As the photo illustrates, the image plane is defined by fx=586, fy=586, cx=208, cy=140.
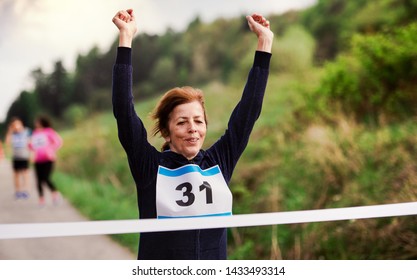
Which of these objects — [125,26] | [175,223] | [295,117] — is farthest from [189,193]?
[295,117]

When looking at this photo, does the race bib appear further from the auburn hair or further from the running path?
the running path

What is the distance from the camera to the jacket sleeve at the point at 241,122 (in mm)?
1391

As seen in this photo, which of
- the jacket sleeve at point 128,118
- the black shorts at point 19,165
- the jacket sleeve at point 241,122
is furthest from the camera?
the black shorts at point 19,165

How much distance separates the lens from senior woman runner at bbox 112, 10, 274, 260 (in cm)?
130

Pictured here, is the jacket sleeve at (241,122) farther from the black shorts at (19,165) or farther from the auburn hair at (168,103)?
the black shorts at (19,165)

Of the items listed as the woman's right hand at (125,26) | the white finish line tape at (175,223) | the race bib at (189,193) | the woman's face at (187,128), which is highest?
the woman's right hand at (125,26)

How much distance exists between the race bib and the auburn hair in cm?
9

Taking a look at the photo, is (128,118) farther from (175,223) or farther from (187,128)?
(175,223)

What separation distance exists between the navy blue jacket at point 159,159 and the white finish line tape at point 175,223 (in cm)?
2

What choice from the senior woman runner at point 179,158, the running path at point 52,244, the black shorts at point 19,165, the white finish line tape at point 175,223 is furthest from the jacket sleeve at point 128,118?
the black shorts at point 19,165

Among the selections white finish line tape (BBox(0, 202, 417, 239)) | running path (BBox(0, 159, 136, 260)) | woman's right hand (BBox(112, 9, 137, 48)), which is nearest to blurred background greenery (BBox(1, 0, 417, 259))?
running path (BBox(0, 159, 136, 260))

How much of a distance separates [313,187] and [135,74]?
6.56ft

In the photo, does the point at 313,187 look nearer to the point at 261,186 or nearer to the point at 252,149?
the point at 261,186
